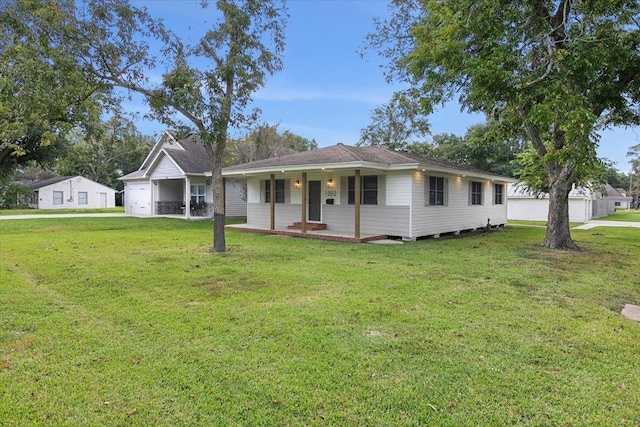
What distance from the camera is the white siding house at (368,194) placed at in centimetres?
1223

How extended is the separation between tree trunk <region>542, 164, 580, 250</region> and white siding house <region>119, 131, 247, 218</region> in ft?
50.7

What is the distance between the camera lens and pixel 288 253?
930 cm

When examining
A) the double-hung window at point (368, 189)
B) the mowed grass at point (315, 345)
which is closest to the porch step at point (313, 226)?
the double-hung window at point (368, 189)

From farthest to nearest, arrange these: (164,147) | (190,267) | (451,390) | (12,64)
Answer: (164,147) → (12,64) → (190,267) → (451,390)

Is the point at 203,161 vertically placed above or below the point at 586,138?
above

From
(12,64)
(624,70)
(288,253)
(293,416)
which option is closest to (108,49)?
(12,64)

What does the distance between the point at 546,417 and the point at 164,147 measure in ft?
74.1

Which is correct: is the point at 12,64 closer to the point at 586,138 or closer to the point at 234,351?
the point at 234,351

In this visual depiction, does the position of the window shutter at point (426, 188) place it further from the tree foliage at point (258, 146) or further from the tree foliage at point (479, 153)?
the tree foliage at point (479, 153)

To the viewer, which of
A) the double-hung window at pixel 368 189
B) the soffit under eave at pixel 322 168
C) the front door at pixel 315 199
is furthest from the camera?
the front door at pixel 315 199

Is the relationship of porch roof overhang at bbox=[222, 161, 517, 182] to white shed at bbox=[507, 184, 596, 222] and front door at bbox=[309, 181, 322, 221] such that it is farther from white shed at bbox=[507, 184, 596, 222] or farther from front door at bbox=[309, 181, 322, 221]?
white shed at bbox=[507, 184, 596, 222]

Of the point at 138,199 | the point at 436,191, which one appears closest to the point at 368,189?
the point at 436,191

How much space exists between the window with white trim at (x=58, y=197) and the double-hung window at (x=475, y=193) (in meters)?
36.9

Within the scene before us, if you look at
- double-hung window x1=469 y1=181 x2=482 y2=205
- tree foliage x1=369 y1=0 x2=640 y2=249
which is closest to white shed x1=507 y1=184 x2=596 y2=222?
double-hung window x1=469 y1=181 x2=482 y2=205
